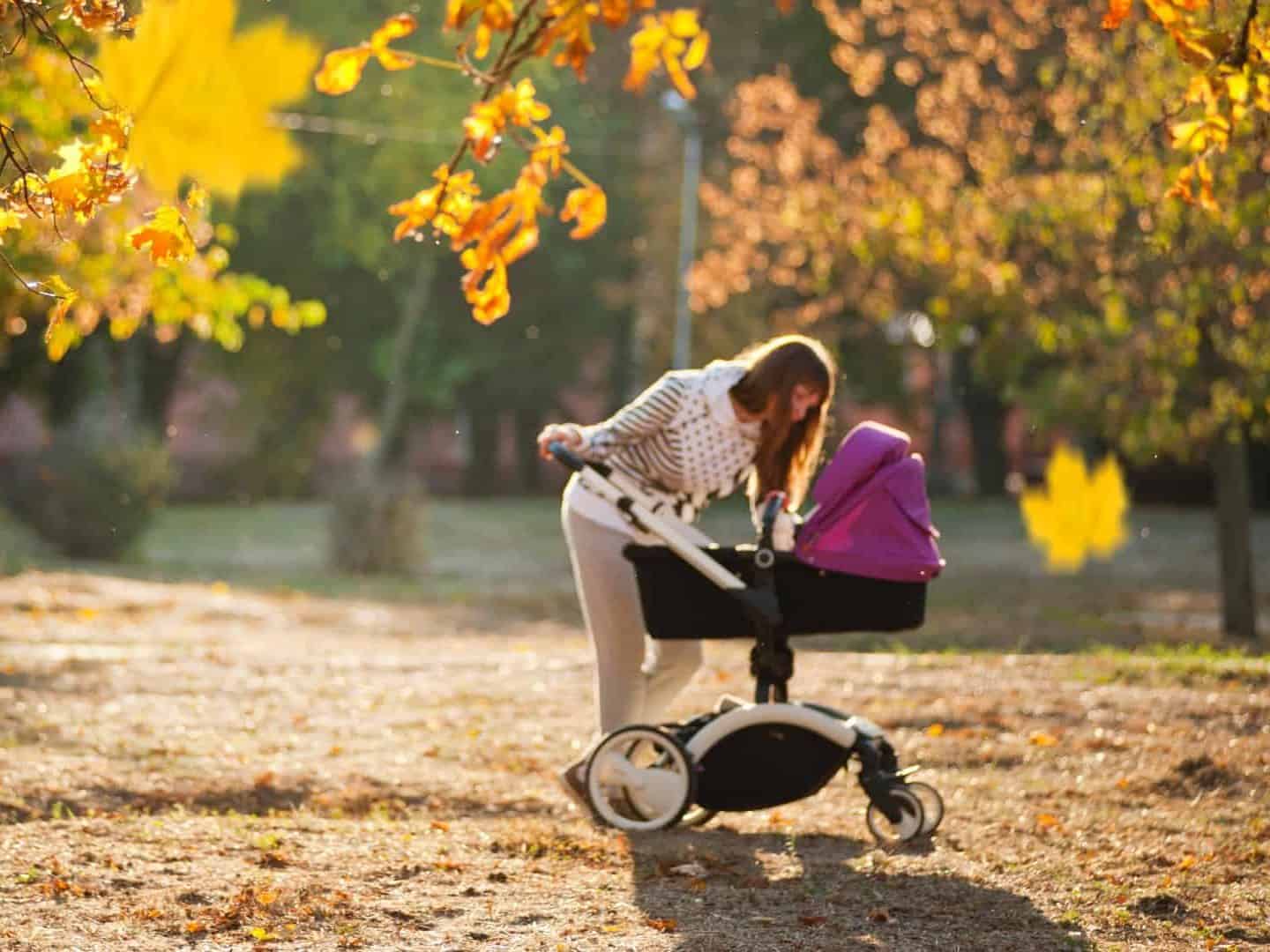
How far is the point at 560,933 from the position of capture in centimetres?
521

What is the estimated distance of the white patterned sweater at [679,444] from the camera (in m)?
6.68

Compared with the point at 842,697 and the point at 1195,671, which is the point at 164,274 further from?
the point at 1195,671

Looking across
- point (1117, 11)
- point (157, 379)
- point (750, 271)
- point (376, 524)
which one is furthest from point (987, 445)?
point (1117, 11)

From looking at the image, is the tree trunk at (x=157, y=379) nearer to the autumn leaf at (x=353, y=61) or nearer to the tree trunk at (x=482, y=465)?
the tree trunk at (x=482, y=465)

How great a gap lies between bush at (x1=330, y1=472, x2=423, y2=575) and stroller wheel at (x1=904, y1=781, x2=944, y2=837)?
18.4 m

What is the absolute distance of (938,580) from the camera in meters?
24.6

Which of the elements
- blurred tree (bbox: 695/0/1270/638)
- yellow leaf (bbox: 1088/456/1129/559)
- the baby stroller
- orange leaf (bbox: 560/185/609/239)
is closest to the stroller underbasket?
the baby stroller

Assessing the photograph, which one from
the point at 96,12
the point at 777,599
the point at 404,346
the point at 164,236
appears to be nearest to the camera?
the point at 164,236

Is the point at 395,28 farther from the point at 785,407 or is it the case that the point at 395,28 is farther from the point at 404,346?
the point at 404,346

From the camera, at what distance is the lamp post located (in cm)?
3553

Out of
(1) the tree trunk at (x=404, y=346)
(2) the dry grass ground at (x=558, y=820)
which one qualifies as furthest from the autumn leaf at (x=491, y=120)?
(1) the tree trunk at (x=404, y=346)

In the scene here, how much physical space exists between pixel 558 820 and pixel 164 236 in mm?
3224

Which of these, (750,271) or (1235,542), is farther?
(750,271)

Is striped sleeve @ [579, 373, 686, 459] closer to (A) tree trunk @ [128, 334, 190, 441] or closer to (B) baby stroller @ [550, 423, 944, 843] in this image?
(B) baby stroller @ [550, 423, 944, 843]
